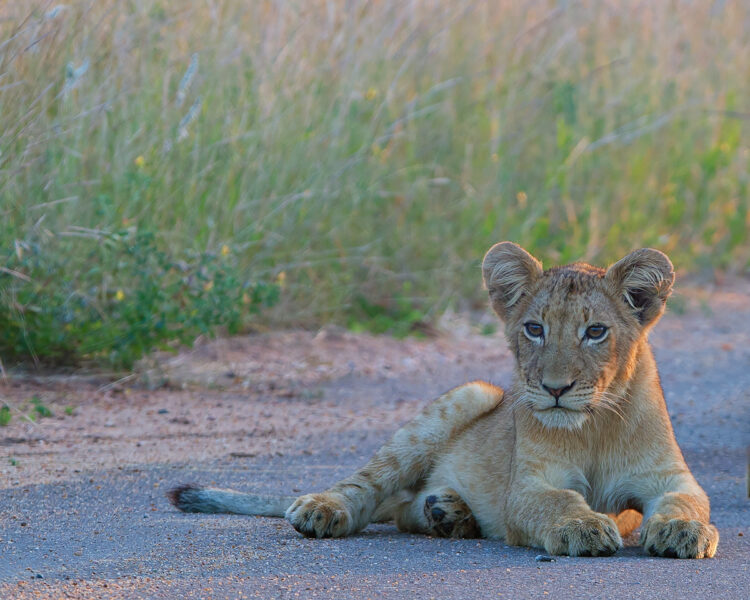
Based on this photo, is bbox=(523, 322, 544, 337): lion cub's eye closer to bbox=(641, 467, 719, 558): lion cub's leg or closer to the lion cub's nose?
the lion cub's nose

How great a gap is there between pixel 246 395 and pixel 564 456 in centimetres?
312

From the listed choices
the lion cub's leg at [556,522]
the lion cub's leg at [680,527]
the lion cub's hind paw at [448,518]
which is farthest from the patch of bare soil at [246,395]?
the lion cub's leg at [680,527]

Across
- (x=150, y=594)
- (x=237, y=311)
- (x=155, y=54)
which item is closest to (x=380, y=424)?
(x=237, y=311)

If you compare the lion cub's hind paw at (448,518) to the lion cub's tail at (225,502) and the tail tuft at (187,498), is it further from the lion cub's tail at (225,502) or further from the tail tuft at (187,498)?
Result: the tail tuft at (187,498)

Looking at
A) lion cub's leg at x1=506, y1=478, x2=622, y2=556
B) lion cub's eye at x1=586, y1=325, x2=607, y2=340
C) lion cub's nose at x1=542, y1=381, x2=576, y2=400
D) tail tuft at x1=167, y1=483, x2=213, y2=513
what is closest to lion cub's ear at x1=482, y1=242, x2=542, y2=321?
lion cub's eye at x1=586, y1=325, x2=607, y2=340

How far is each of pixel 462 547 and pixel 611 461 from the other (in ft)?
2.06

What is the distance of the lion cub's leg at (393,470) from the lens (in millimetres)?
4402

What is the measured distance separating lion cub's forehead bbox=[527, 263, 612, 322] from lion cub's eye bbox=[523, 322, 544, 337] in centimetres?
4

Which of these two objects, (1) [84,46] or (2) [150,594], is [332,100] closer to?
(1) [84,46]

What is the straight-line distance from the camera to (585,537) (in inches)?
155

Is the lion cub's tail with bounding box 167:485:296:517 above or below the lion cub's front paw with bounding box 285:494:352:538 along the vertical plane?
below

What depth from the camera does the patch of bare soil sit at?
18.9ft

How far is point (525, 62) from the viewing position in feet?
32.6

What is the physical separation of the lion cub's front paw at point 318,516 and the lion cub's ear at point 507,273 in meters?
1.00
